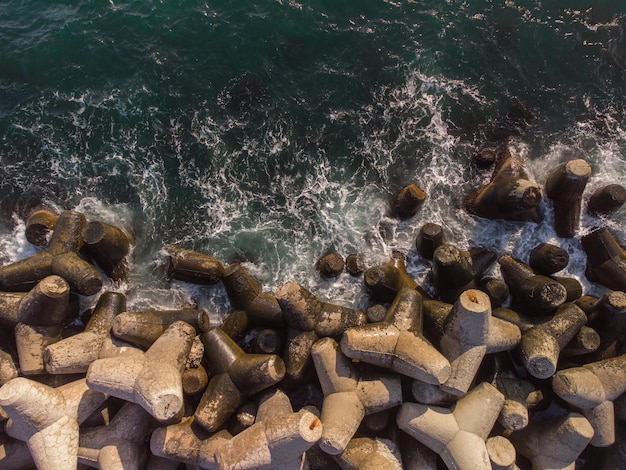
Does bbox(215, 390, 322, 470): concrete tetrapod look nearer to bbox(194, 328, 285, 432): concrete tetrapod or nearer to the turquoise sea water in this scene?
bbox(194, 328, 285, 432): concrete tetrapod

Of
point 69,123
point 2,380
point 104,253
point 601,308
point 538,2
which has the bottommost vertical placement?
point 2,380

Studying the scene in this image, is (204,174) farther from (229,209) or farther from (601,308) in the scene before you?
(601,308)

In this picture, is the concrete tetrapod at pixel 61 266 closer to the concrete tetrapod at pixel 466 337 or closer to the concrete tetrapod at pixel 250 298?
the concrete tetrapod at pixel 250 298

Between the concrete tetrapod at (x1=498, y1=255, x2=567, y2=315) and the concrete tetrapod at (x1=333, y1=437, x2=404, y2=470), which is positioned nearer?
the concrete tetrapod at (x1=333, y1=437, x2=404, y2=470)

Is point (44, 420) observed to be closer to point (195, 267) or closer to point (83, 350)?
point (83, 350)

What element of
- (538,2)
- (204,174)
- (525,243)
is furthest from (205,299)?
(538,2)

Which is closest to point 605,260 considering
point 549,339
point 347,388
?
point 549,339

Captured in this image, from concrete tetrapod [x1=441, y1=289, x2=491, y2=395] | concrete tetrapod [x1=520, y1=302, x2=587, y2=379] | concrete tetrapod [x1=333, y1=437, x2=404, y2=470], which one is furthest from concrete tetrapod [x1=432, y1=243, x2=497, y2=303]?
concrete tetrapod [x1=333, y1=437, x2=404, y2=470]

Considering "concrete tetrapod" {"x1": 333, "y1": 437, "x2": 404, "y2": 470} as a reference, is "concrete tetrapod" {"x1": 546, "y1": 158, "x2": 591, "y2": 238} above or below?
above
